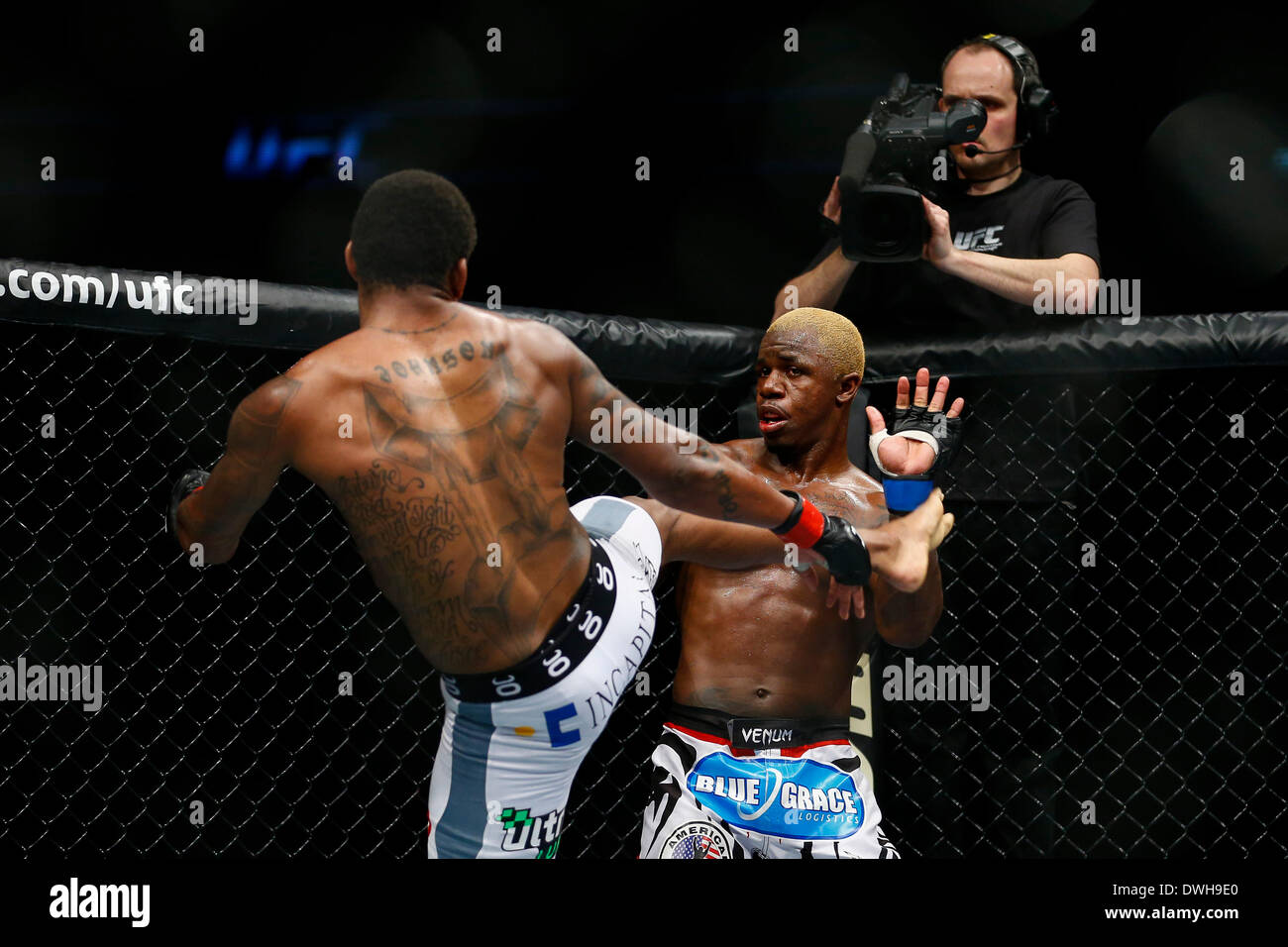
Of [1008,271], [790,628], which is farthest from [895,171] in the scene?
[790,628]

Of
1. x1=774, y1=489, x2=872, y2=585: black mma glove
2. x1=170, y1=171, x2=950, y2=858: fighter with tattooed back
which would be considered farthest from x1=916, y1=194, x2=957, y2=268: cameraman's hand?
x1=170, y1=171, x2=950, y2=858: fighter with tattooed back

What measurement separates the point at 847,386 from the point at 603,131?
1448 millimetres

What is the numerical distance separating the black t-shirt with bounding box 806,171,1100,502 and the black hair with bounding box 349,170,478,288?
105cm

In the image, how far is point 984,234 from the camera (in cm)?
295

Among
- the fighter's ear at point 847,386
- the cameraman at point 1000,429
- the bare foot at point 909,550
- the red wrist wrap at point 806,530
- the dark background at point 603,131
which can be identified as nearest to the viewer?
the red wrist wrap at point 806,530

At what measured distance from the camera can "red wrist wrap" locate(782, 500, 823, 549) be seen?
2.18m

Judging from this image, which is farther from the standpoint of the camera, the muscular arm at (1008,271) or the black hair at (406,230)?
the muscular arm at (1008,271)

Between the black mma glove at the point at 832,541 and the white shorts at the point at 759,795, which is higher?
the black mma glove at the point at 832,541

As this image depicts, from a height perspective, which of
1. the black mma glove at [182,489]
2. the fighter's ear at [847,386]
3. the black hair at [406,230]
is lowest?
the black mma glove at [182,489]

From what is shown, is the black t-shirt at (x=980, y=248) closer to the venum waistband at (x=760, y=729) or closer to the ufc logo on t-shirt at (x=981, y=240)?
the ufc logo on t-shirt at (x=981, y=240)

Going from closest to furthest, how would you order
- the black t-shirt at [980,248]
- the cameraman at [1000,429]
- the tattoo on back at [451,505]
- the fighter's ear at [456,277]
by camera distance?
the tattoo on back at [451,505], the fighter's ear at [456,277], the cameraman at [1000,429], the black t-shirt at [980,248]

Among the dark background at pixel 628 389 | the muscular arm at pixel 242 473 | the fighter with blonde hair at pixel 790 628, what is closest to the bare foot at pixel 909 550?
the fighter with blonde hair at pixel 790 628

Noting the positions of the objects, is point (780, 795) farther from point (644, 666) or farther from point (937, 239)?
point (937, 239)

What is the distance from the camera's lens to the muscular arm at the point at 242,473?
1.87 metres
